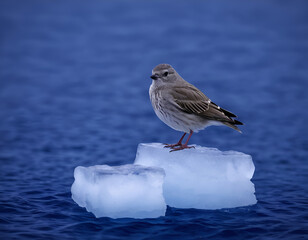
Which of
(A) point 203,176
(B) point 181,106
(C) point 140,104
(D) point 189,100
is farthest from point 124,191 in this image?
(C) point 140,104

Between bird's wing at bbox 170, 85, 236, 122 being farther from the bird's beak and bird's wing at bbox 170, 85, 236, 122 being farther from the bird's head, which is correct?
the bird's beak

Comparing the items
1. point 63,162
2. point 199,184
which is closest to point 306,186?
point 199,184

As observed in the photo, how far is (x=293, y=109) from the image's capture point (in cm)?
1540

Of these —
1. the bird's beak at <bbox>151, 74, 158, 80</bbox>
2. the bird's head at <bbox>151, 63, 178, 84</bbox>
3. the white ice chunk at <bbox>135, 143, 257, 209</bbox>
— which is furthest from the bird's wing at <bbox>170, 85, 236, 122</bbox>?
the white ice chunk at <bbox>135, 143, 257, 209</bbox>

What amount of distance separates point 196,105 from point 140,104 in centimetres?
869

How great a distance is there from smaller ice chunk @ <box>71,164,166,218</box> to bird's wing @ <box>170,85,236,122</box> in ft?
3.68

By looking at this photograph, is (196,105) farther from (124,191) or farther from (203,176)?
(124,191)

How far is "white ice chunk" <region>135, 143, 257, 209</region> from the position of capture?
716 cm

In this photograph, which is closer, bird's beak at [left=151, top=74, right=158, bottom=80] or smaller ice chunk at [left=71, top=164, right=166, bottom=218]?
smaller ice chunk at [left=71, top=164, right=166, bottom=218]

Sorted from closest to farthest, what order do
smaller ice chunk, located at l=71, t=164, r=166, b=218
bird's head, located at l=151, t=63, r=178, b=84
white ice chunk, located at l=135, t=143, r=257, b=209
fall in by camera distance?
Result: smaller ice chunk, located at l=71, t=164, r=166, b=218 → white ice chunk, located at l=135, t=143, r=257, b=209 → bird's head, located at l=151, t=63, r=178, b=84

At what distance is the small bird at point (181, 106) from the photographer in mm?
7176

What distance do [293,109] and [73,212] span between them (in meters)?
10.2

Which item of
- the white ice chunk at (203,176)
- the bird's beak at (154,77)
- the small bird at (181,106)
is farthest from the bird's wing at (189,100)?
the white ice chunk at (203,176)

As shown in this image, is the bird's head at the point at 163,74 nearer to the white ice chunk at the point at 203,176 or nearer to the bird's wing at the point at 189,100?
the bird's wing at the point at 189,100
